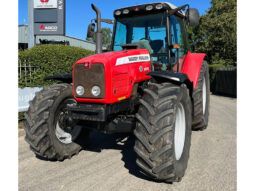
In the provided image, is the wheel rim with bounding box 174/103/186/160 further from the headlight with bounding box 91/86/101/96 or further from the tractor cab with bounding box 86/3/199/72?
the headlight with bounding box 91/86/101/96

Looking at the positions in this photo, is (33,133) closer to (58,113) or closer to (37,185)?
(58,113)

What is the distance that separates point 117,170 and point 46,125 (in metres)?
1.20

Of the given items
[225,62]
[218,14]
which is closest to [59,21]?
[225,62]

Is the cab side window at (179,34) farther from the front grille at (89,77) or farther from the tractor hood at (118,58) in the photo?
the front grille at (89,77)

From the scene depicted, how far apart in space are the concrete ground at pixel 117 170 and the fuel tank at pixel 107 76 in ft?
3.31

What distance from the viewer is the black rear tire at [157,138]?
8.47 ft

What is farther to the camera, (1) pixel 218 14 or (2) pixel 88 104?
(1) pixel 218 14

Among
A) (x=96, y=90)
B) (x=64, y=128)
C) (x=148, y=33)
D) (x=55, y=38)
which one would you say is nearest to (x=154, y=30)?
(x=148, y=33)

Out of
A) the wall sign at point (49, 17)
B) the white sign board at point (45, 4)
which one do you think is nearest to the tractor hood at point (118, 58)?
the wall sign at point (49, 17)

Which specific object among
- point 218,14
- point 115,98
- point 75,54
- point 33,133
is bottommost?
point 33,133

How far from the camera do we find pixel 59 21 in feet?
30.2

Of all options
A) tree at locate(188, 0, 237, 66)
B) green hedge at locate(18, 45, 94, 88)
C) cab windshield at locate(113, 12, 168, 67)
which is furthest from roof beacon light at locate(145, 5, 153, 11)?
tree at locate(188, 0, 237, 66)

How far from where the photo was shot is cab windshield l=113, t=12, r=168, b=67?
3.81 metres

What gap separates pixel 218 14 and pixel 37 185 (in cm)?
2876
